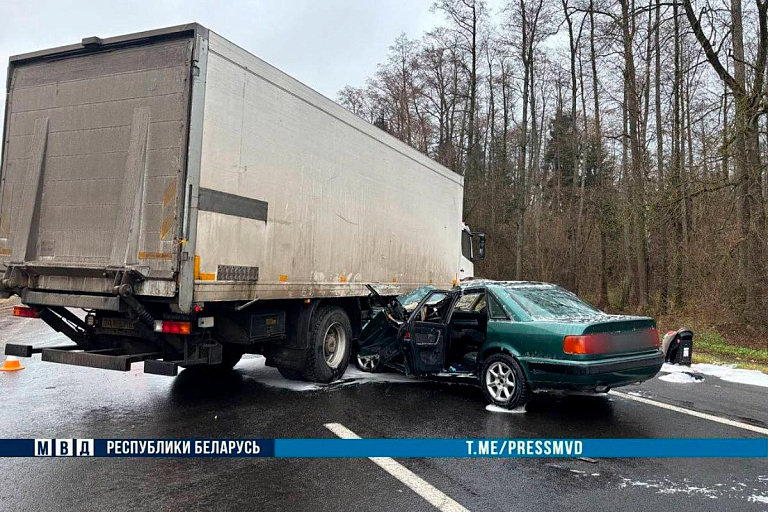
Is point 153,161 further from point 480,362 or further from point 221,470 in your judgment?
point 480,362

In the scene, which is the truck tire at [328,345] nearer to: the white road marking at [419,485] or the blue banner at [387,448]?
the blue banner at [387,448]

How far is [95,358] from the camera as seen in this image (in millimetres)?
5414

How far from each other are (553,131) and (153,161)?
2870 cm

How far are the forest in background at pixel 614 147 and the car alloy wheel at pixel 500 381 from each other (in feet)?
29.8

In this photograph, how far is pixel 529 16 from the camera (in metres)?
25.8

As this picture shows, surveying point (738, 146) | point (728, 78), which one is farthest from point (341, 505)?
point (728, 78)

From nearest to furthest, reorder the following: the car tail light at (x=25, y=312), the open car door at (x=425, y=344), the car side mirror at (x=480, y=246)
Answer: the car tail light at (x=25, y=312)
the open car door at (x=425, y=344)
the car side mirror at (x=480, y=246)

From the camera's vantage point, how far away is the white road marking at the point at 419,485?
11.7 ft

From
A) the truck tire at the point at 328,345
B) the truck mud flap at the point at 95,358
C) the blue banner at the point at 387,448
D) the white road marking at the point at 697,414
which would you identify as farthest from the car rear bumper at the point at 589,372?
the truck mud flap at the point at 95,358

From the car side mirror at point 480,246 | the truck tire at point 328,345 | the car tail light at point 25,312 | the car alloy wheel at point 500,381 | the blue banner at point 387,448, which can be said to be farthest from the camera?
the car side mirror at point 480,246

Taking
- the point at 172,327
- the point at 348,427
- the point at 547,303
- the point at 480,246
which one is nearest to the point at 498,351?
the point at 547,303

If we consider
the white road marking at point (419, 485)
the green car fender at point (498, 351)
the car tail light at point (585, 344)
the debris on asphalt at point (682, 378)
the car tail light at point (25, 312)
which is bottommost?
the white road marking at point (419, 485)

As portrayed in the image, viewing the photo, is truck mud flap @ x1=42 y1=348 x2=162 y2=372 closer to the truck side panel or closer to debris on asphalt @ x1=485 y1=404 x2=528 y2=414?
the truck side panel

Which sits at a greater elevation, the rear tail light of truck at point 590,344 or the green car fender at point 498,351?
the rear tail light of truck at point 590,344
